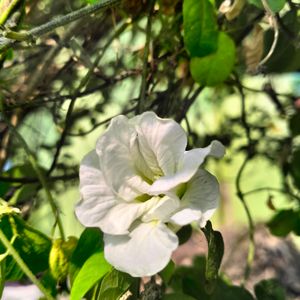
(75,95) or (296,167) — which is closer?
(75,95)

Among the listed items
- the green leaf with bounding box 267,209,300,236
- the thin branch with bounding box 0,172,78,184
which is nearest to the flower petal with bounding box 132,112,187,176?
the thin branch with bounding box 0,172,78,184

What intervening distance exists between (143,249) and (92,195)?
2.2 inches

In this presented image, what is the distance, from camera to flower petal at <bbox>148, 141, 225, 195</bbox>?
427mm

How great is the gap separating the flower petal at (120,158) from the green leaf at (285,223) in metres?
0.39

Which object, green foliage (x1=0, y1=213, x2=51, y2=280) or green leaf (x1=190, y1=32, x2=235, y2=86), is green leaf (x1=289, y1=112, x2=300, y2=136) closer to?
green leaf (x1=190, y1=32, x2=235, y2=86)

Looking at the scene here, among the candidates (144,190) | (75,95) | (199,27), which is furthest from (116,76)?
(144,190)

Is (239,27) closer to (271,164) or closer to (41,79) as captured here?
(41,79)

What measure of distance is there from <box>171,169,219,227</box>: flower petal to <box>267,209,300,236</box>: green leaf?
388mm

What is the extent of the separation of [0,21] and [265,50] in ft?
1.00

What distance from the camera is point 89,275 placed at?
19.0 inches

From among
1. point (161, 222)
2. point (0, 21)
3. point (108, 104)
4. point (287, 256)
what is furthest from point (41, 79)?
point (287, 256)

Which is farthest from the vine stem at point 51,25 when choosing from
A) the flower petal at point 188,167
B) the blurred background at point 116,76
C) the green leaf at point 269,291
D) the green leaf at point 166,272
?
the green leaf at point 269,291

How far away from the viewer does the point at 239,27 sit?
0.69 meters

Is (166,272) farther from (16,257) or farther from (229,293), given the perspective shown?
(16,257)
